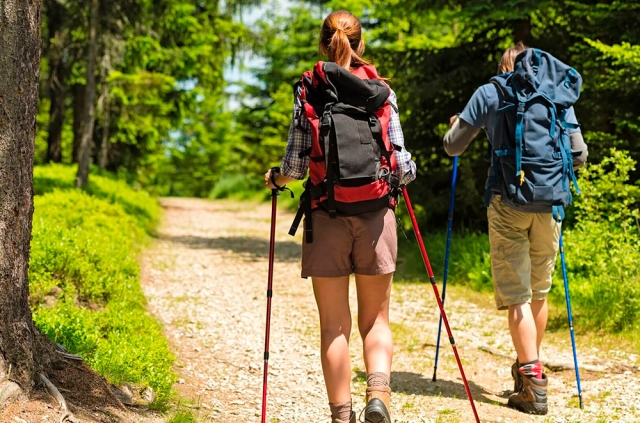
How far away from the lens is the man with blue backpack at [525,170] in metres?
4.90

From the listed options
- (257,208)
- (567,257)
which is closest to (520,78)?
(567,257)

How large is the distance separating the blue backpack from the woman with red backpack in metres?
1.29

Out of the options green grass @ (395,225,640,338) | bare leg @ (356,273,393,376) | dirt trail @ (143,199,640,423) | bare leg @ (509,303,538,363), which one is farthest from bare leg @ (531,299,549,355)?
bare leg @ (356,273,393,376)

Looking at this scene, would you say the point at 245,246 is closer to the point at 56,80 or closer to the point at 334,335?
the point at 56,80

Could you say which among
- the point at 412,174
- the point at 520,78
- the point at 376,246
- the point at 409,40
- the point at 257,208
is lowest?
the point at 257,208

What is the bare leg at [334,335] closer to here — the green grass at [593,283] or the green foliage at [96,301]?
the green foliage at [96,301]

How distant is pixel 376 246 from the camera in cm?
382

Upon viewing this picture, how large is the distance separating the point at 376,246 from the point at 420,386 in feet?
7.40

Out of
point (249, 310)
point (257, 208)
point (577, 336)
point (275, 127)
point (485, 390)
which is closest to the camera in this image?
point (485, 390)

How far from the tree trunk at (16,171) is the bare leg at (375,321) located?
1.72 metres

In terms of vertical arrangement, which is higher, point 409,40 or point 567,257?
point 409,40

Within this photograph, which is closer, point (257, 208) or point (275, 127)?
point (257, 208)

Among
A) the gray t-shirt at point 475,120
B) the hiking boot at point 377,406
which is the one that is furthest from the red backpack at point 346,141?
the gray t-shirt at point 475,120

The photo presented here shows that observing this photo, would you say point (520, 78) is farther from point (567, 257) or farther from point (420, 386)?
point (567, 257)
